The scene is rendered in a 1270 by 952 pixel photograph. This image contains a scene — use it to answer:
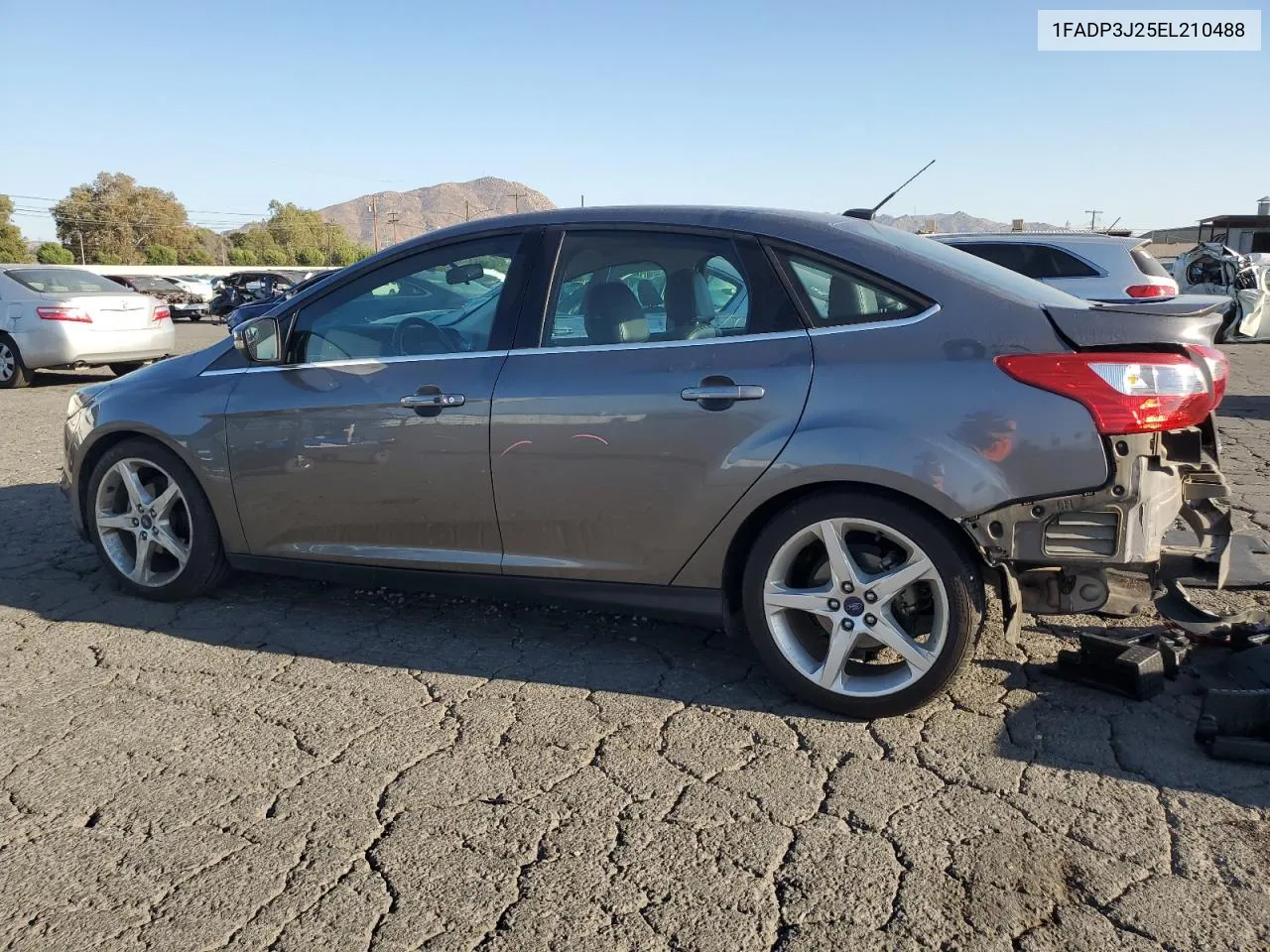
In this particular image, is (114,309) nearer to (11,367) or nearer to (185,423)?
(11,367)

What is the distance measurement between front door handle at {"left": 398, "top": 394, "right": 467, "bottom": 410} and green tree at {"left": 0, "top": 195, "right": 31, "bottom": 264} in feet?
235

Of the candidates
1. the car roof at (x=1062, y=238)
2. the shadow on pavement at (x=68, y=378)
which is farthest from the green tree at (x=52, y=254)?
the car roof at (x=1062, y=238)

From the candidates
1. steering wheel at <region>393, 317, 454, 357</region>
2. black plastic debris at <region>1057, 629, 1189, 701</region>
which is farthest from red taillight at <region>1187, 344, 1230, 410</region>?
steering wheel at <region>393, 317, 454, 357</region>

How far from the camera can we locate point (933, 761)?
121 inches

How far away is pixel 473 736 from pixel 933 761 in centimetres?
143

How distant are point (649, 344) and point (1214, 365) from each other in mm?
1817

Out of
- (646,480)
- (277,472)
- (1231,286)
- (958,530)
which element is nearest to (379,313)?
(277,472)

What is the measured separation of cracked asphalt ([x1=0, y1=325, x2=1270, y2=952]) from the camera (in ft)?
7.84

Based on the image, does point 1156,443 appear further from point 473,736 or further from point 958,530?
point 473,736

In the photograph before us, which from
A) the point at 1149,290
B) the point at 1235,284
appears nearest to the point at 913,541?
the point at 1149,290

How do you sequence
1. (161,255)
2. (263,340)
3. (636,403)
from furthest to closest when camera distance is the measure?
(161,255) → (263,340) → (636,403)

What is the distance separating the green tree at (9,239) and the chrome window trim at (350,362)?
2790 inches

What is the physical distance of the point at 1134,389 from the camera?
3004 millimetres

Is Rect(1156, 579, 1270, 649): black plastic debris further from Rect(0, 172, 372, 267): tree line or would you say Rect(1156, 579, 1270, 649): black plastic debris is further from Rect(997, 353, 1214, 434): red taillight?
Rect(0, 172, 372, 267): tree line
